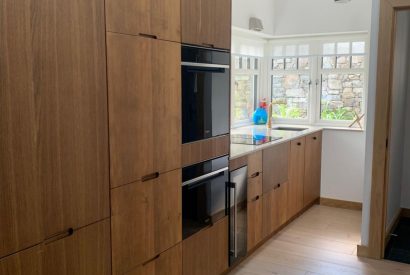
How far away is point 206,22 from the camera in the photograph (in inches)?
101

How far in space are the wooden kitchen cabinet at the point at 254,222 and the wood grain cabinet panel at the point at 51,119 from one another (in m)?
1.71

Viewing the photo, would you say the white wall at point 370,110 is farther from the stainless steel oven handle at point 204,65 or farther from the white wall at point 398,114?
the stainless steel oven handle at point 204,65

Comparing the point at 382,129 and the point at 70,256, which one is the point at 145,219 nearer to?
the point at 70,256

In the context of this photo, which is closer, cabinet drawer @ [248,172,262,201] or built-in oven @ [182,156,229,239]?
built-in oven @ [182,156,229,239]

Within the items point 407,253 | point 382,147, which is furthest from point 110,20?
point 407,253

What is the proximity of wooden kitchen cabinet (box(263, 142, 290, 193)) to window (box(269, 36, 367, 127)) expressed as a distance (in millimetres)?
1270

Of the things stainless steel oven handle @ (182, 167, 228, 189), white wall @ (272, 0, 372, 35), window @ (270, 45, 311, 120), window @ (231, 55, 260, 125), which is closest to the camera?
stainless steel oven handle @ (182, 167, 228, 189)

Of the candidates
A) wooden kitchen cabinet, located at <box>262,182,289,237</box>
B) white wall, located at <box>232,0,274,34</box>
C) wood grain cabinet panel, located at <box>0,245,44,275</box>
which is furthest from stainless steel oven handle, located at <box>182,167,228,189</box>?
white wall, located at <box>232,0,274,34</box>

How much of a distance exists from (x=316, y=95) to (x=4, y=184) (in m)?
4.21

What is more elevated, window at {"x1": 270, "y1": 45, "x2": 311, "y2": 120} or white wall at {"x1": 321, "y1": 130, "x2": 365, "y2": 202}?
window at {"x1": 270, "y1": 45, "x2": 311, "y2": 120}

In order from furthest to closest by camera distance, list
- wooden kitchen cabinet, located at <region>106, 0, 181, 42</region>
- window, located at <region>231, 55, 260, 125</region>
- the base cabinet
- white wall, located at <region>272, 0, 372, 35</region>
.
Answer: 1. window, located at <region>231, 55, 260, 125</region>
2. white wall, located at <region>272, 0, 372, 35</region>
3. wooden kitchen cabinet, located at <region>106, 0, 181, 42</region>
4. the base cabinet

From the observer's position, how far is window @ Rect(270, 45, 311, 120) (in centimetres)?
508

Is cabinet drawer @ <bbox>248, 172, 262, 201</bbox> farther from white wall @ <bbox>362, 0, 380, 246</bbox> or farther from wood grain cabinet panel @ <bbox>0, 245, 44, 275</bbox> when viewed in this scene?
wood grain cabinet panel @ <bbox>0, 245, 44, 275</bbox>

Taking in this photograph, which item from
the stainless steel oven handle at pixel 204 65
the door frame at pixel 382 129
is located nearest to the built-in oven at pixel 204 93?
the stainless steel oven handle at pixel 204 65
